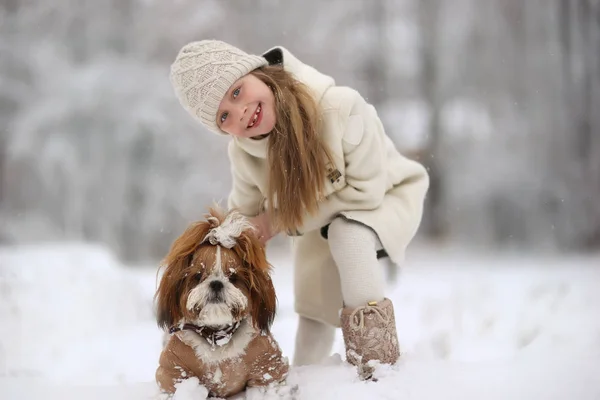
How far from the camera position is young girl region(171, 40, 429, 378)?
1202 millimetres

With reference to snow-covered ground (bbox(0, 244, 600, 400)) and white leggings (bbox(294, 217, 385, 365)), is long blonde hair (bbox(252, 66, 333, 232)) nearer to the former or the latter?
white leggings (bbox(294, 217, 385, 365))

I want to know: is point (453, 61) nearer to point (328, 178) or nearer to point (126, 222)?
point (126, 222)

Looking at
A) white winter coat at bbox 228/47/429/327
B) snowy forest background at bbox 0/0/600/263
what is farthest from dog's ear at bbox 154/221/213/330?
snowy forest background at bbox 0/0/600/263

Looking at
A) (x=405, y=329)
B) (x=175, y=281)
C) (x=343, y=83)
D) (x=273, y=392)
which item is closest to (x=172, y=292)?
(x=175, y=281)

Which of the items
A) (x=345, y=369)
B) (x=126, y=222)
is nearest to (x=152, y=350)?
(x=345, y=369)

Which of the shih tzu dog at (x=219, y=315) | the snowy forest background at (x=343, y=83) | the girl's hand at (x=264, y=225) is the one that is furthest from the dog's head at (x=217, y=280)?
the snowy forest background at (x=343, y=83)

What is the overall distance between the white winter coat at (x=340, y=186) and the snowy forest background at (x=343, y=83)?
149 centimetres

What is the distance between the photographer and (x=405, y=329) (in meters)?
2.00

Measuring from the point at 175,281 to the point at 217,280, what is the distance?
0.09m

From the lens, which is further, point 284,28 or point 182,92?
point 284,28

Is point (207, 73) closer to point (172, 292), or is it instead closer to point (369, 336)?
point (172, 292)

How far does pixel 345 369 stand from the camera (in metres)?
1.20

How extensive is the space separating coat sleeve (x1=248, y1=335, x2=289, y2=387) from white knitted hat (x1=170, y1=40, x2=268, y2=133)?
491 mm

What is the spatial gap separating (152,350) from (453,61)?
2.49 metres
